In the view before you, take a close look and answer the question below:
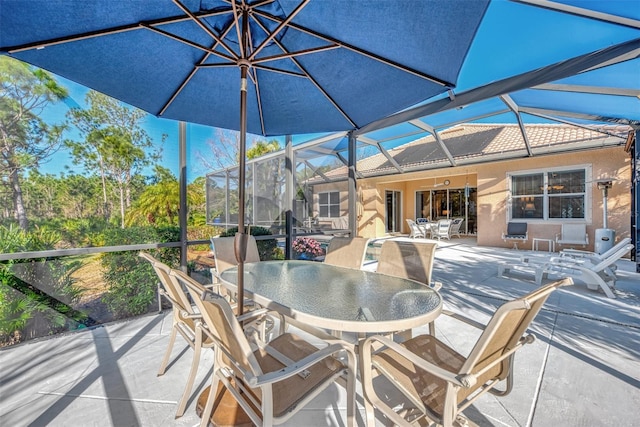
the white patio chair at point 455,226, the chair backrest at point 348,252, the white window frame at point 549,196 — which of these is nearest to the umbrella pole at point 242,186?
the chair backrest at point 348,252

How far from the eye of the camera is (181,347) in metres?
2.80

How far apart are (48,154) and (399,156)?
10728 millimetres

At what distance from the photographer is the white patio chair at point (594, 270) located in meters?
4.30

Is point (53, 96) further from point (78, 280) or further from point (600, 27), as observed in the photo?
point (600, 27)

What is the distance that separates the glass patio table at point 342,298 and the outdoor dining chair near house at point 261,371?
18 cm

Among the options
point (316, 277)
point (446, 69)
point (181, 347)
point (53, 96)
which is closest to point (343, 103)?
point (446, 69)

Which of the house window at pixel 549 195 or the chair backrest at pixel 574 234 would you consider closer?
the chair backrest at pixel 574 234

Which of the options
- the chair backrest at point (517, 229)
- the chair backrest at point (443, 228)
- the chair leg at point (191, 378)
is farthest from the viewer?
the chair backrest at point (443, 228)

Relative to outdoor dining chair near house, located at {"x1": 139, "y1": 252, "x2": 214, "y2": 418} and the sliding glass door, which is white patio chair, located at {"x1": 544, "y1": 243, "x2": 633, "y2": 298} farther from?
the sliding glass door

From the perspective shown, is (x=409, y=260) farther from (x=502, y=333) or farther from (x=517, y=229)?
(x=517, y=229)

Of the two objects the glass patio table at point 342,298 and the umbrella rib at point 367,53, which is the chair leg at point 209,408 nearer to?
the glass patio table at point 342,298

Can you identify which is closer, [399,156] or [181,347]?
[181,347]

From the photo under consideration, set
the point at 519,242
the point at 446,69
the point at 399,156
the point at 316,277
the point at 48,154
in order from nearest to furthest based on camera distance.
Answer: the point at 446,69
the point at 316,277
the point at 48,154
the point at 519,242
the point at 399,156

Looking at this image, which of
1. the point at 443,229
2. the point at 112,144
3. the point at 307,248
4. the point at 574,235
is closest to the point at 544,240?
the point at 574,235
